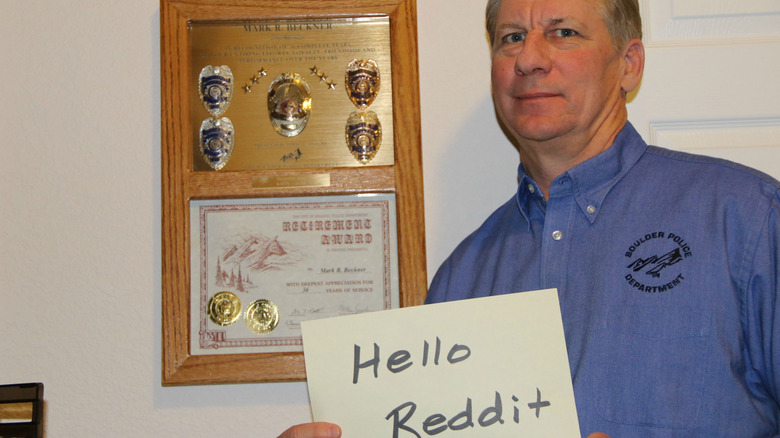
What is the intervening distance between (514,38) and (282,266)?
1.83 feet

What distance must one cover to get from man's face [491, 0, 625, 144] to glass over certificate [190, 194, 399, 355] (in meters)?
0.34

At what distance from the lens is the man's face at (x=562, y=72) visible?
1.08 m

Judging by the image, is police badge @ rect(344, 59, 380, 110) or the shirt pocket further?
police badge @ rect(344, 59, 380, 110)

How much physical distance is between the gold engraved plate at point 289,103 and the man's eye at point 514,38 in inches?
15.0

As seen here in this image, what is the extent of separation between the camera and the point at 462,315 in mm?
893

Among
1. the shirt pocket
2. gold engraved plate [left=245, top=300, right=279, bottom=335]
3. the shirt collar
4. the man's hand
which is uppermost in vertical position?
the shirt collar

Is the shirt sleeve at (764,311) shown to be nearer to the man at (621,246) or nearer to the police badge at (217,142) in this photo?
the man at (621,246)

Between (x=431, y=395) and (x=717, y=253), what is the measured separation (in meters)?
0.41

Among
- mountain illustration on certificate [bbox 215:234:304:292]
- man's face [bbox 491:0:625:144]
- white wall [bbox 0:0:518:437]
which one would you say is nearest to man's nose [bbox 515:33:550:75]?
man's face [bbox 491:0:625:144]

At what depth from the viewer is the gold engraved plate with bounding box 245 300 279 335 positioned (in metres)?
1.31
